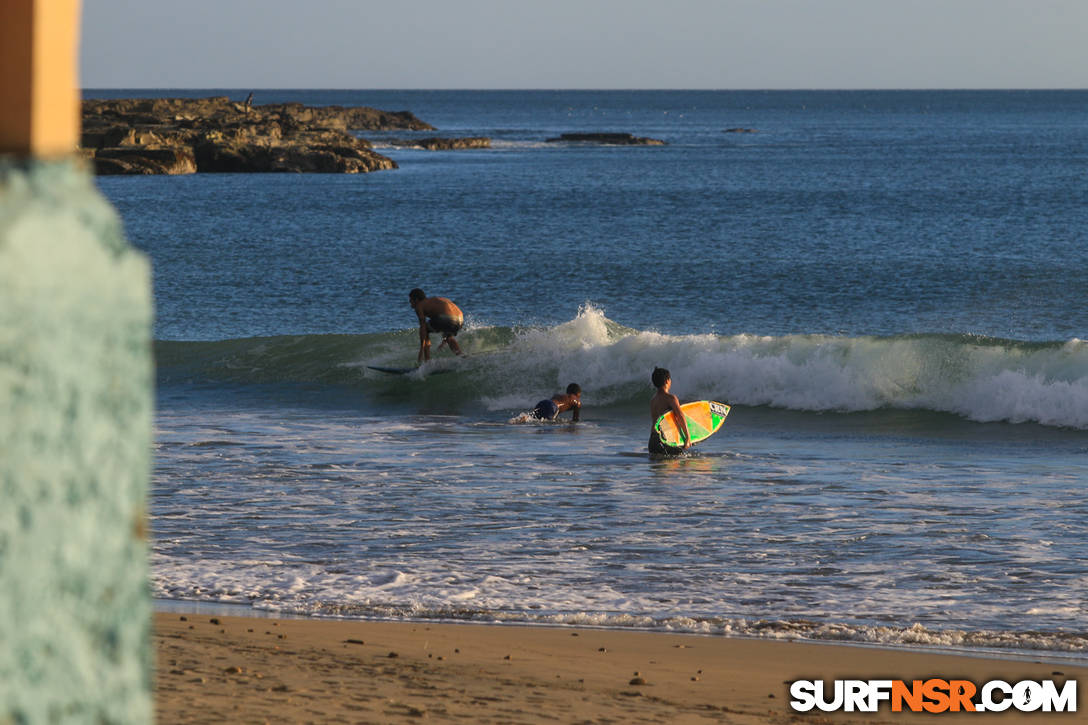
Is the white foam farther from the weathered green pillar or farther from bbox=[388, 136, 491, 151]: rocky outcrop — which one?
bbox=[388, 136, 491, 151]: rocky outcrop

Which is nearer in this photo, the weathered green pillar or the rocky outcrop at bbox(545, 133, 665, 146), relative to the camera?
the weathered green pillar

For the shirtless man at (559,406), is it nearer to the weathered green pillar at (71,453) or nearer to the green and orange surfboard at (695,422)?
the green and orange surfboard at (695,422)

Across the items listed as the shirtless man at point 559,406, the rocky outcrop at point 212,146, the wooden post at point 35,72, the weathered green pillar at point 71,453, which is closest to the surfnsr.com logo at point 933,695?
the weathered green pillar at point 71,453

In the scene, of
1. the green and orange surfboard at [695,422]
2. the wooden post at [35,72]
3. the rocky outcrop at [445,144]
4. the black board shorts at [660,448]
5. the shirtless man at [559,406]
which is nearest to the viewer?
the wooden post at [35,72]

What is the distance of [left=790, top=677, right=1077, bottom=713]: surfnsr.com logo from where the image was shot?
21.2ft

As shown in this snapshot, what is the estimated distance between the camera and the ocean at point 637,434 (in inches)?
347

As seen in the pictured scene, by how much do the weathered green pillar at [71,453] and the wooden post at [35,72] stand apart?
0.02m

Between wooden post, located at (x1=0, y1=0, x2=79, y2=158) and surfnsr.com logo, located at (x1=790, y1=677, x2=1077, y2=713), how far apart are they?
571 cm

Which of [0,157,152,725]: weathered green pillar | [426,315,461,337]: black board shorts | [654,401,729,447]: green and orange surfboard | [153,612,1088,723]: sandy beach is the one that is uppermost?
[0,157,152,725]: weathered green pillar

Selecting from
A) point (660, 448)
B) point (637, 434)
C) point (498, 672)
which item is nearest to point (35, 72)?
point (498, 672)

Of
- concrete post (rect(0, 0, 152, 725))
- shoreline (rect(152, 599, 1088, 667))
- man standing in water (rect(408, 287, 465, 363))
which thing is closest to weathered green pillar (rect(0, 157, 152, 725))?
concrete post (rect(0, 0, 152, 725))

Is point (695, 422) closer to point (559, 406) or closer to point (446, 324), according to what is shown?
point (559, 406)

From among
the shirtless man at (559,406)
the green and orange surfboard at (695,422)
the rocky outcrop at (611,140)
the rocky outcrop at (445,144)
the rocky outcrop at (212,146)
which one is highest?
the rocky outcrop at (611,140)

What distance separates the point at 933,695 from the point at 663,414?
8.36 metres
